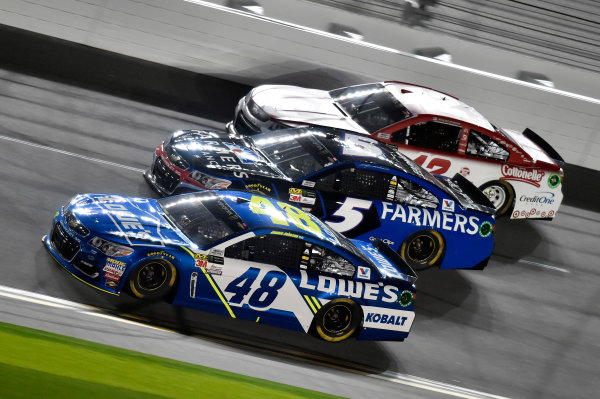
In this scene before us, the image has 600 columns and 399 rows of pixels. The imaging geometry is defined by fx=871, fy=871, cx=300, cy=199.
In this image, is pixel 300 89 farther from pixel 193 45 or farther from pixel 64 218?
pixel 64 218

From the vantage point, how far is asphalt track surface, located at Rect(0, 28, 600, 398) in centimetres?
919

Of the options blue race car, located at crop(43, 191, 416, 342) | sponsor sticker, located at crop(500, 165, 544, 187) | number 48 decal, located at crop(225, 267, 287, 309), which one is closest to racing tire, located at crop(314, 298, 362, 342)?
blue race car, located at crop(43, 191, 416, 342)

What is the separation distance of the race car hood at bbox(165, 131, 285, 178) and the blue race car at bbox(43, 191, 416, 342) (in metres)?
1.28

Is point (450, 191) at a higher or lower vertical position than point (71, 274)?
higher

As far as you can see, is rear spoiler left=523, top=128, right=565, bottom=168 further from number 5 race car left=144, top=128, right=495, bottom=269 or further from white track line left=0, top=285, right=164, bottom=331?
white track line left=0, top=285, right=164, bottom=331

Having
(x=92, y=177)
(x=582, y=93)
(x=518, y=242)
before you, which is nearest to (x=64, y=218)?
Answer: (x=92, y=177)

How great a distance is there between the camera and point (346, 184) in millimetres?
11789

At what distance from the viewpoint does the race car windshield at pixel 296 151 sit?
1178cm

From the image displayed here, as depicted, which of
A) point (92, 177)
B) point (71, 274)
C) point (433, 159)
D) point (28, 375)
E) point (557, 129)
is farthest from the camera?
point (557, 129)

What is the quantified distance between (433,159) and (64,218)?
681cm

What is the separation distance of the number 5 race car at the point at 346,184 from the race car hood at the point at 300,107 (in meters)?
0.87

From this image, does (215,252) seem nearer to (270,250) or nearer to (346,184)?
(270,250)

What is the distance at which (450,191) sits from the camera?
12461mm

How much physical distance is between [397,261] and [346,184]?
169cm
